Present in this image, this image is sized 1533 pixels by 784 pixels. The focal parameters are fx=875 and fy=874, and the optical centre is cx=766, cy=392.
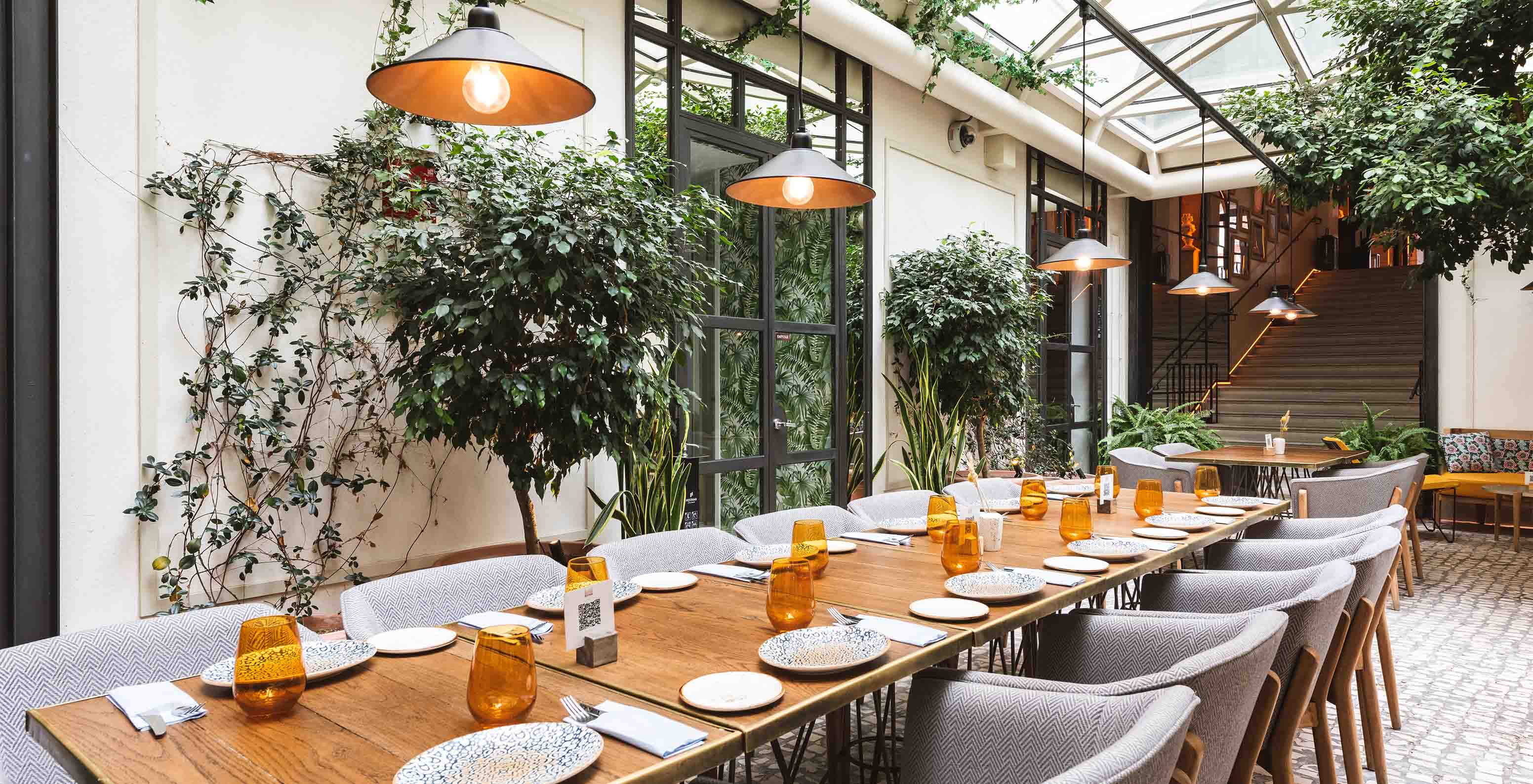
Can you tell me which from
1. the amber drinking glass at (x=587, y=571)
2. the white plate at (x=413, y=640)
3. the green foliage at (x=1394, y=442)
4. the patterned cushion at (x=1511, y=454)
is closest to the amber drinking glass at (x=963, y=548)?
the amber drinking glass at (x=587, y=571)

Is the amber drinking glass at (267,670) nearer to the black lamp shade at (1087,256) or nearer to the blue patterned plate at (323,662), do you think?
Result: the blue patterned plate at (323,662)

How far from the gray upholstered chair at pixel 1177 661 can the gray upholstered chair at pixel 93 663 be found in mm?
1554

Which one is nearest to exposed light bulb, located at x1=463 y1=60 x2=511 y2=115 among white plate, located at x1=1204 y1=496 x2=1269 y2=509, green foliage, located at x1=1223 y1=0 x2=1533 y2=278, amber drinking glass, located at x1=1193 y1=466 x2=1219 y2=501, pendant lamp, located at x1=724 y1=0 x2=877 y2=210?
pendant lamp, located at x1=724 y1=0 x2=877 y2=210

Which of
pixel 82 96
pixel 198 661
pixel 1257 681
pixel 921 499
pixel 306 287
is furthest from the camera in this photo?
pixel 921 499

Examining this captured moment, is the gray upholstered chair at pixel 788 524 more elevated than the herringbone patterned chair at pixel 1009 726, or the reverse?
the gray upholstered chair at pixel 788 524

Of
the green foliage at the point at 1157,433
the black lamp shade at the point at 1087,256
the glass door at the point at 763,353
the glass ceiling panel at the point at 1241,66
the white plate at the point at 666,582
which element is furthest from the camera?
the green foliage at the point at 1157,433

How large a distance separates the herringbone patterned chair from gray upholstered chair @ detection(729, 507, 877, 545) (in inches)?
46.3

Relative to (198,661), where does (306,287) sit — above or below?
above

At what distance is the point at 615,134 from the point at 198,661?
235 centimetres

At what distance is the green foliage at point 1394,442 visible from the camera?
7941 millimetres

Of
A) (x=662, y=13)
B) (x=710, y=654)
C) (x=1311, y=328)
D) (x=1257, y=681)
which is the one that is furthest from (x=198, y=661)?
(x=1311, y=328)

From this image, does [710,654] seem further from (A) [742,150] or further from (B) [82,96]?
(A) [742,150]

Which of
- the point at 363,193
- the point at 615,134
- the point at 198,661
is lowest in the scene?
the point at 198,661

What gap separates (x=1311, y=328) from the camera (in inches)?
508
